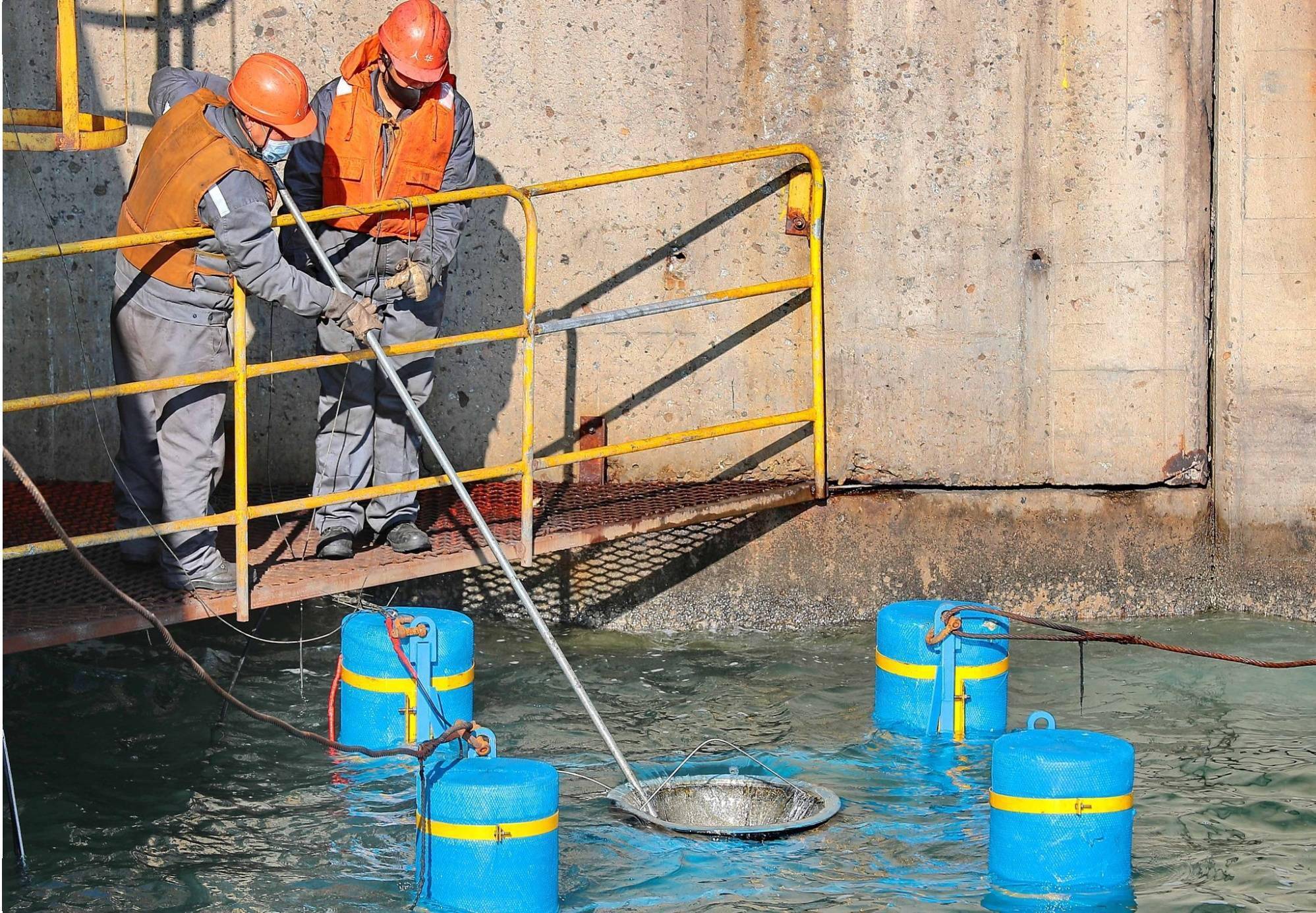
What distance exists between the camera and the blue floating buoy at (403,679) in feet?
18.0

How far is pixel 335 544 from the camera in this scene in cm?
603

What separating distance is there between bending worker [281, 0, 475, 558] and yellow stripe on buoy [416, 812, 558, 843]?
6.93ft

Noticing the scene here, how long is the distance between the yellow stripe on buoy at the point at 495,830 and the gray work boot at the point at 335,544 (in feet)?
6.78

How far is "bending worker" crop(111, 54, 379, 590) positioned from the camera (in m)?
5.25

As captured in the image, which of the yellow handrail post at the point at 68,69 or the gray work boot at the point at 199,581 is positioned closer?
the gray work boot at the point at 199,581

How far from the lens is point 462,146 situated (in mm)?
6258

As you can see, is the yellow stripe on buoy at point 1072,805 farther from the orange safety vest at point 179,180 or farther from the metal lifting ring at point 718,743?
the orange safety vest at point 179,180

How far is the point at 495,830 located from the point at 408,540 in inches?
88.6

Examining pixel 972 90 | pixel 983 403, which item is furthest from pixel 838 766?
pixel 972 90

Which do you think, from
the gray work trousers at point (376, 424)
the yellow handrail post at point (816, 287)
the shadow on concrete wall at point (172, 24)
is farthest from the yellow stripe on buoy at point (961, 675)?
the shadow on concrete wall at point (172, 24)

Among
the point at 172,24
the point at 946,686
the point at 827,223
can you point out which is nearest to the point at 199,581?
the point at 946,686

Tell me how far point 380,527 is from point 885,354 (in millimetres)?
2637

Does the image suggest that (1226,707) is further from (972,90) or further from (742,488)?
(972,90)

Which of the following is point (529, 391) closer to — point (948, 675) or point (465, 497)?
point (465, 497)
